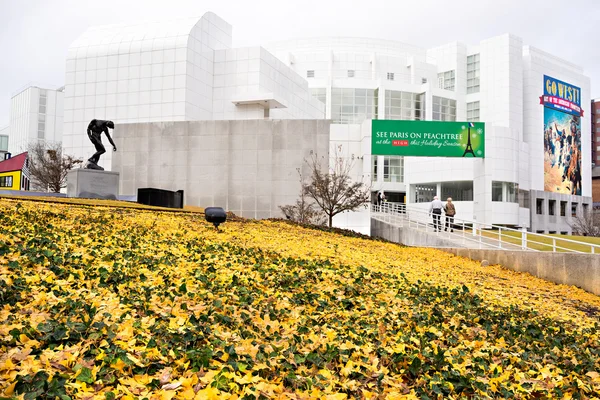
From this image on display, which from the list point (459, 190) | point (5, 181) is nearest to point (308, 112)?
point (459, 190)

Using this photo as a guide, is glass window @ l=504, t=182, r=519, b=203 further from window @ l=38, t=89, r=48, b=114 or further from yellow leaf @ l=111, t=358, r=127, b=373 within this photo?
window @ l=38, t=89, r=48, b=114

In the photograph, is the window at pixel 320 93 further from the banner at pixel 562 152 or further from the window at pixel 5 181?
the window at pixel 5 181

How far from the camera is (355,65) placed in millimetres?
66938

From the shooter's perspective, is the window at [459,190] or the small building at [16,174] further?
the small building at [16,174]

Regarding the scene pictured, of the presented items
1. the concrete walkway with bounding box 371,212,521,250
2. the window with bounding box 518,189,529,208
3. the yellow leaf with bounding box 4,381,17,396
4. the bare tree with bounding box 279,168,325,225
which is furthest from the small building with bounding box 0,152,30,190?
the window with bounding box 518,189,529,208

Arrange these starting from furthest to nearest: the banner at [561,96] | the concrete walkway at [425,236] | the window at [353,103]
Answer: the banner at [561,96]
the window at [353,103]
the concrete walkway at [425,236]

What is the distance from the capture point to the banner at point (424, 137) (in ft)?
93.6

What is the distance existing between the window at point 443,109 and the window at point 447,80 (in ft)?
9.02

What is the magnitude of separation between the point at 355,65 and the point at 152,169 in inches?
1672

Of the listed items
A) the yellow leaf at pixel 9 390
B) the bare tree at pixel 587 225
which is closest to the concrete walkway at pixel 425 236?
the yellow leaf at pixel 9 390

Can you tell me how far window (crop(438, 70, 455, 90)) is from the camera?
228 feet

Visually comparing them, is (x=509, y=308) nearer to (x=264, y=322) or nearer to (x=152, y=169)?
(x=264, y=322)

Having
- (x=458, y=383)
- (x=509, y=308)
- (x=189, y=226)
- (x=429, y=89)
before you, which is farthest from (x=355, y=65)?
(x=458, y=383)

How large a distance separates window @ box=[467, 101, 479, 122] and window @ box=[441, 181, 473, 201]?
78.7ft
